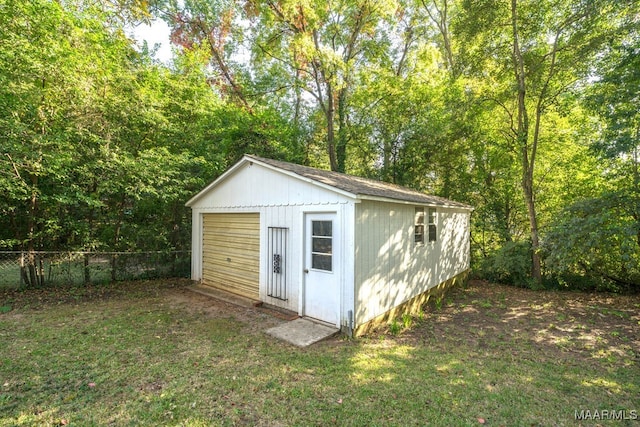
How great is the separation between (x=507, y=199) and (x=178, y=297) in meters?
11.6

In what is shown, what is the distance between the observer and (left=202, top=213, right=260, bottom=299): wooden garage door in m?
6.97

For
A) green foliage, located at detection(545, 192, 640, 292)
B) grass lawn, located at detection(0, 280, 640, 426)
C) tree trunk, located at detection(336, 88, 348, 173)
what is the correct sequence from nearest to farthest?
1. grass lawn, located at detection(0, 280, 640, 426)
2. green foliage, located at detection(545, 192, 640, 292)
3. tree trunk, located at detection(336, 88, 348, 173)

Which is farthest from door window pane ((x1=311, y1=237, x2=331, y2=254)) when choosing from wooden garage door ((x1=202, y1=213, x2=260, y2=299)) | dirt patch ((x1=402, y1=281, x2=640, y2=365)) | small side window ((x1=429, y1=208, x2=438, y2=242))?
small side window ((x1=429, y1=208, x2=438, y2=242))

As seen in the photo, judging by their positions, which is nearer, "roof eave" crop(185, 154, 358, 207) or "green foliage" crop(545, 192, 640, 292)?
"roof eave" crop(185, 154, 358, 207)

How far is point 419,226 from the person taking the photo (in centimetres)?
718

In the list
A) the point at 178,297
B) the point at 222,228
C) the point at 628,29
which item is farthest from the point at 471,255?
the point at 178,297

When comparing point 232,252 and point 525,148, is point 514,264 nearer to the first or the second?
point 525,148

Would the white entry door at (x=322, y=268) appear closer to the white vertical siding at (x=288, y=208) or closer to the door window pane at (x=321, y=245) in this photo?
the door window pane at (x=321, y=245)

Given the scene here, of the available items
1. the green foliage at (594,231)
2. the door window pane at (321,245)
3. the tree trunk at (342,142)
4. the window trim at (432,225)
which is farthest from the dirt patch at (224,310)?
the tree trunk at (342,142)

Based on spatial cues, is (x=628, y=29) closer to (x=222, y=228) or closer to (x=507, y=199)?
(x=507, y=199)

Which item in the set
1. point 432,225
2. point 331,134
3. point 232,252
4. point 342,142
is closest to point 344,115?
point 331,134

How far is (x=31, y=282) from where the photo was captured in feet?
23.4

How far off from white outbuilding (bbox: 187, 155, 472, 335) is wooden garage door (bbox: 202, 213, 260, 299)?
0.08 ft

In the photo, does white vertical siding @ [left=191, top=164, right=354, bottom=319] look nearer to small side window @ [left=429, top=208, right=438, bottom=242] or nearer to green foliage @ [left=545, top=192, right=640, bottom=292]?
small side window @ [left=429, top=208, right=438, bottom=242]
